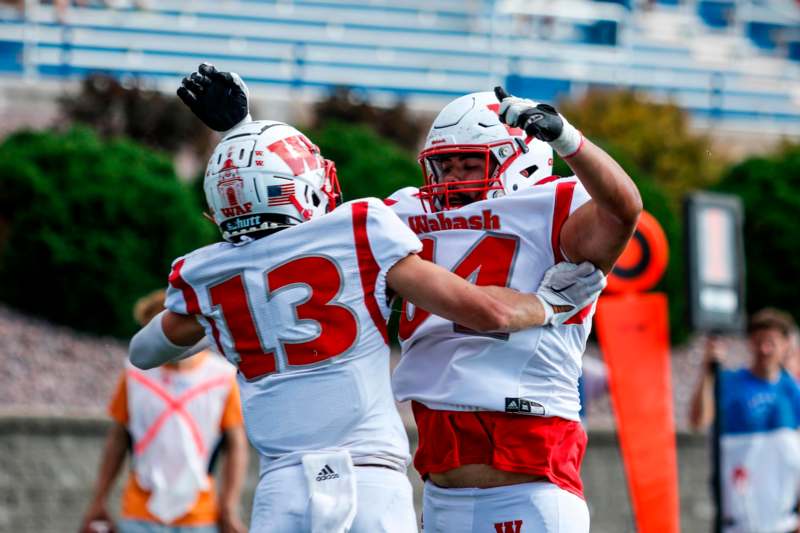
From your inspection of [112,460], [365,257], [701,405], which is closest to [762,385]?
[701,405]

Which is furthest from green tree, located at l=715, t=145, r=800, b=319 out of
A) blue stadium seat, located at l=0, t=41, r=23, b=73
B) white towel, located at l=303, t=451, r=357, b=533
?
white towel, located at l=303, t=451, r=357, b=533

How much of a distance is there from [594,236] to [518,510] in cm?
85

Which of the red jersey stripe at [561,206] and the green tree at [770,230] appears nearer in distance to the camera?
the red jersey stripe at [561,206]

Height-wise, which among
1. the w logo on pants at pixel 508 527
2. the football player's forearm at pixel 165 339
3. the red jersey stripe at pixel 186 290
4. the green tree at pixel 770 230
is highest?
the red jersey stripe at pixel 186 290

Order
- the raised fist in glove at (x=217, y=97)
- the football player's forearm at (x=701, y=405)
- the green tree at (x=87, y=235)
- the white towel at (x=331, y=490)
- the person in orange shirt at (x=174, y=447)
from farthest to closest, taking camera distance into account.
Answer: the green tree at (x=87, y=235) < the football player's forearm at (x=701, y=405) < the person in orange shirt at (x=174, y=447) < the raised fist in glove at (x=217, y=97) < the white towel at (x=331, y=490)

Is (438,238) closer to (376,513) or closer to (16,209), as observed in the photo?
(376,513)

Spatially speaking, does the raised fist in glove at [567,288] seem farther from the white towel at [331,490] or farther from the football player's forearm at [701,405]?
the football player's forearm at [701,405]

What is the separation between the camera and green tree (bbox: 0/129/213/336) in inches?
444

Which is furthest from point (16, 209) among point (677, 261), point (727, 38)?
point (727, 38)

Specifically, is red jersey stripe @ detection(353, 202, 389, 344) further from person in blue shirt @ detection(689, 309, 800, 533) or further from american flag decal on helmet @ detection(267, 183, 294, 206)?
person in blue shirt @ detection(689, 309, 800, 533)

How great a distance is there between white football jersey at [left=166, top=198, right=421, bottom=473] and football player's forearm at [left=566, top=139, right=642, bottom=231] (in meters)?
0.51

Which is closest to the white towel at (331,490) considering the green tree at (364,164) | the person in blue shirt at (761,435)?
the person in blue shirt at (761,435)

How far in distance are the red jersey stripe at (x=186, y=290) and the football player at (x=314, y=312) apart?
0.09 feet

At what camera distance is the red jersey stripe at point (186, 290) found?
397 cm
